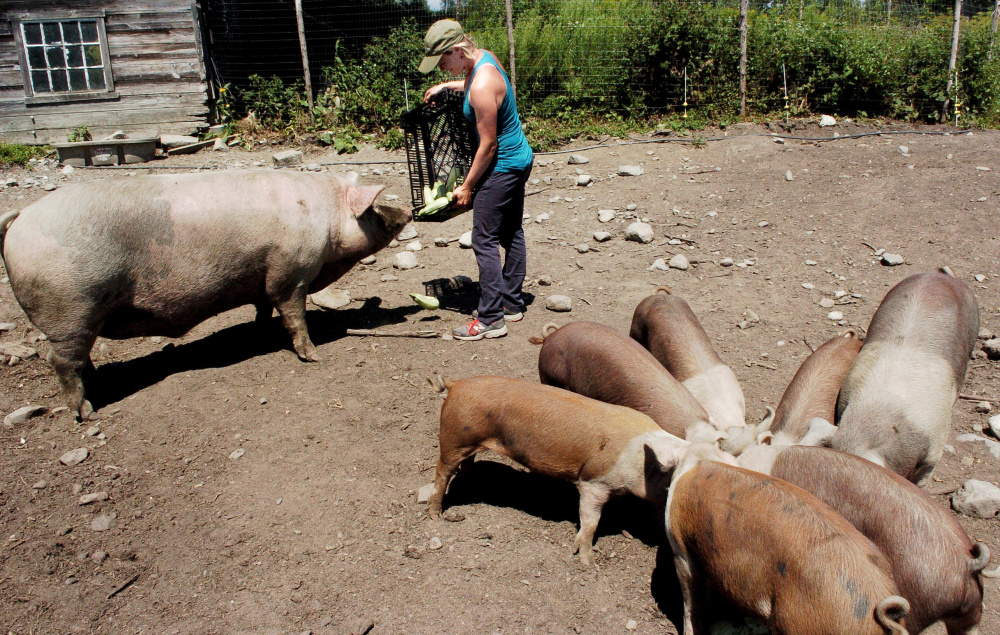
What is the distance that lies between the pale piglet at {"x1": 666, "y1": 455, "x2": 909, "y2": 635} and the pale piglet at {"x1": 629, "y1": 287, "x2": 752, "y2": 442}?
1.00 meters

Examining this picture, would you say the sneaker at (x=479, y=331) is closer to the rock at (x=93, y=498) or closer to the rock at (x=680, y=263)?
the rock at (x=680, y=263)

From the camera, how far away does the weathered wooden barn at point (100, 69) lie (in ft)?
34.8

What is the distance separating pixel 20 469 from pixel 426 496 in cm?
221

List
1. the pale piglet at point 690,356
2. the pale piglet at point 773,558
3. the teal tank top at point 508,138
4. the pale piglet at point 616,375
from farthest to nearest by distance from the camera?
the teal tank top at point 508,138 → the pale piglet at point 690,356 → the pale piglet at point 616,375 → the pale piglet at point 773,558

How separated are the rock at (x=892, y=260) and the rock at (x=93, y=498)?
582 cm

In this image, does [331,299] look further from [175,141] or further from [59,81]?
[59,81]

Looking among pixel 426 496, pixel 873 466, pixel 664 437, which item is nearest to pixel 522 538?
pixel 426 496

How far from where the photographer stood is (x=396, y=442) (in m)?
4.12

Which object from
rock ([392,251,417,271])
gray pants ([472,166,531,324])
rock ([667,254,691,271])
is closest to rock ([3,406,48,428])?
gray pants ([472,166,531,324])

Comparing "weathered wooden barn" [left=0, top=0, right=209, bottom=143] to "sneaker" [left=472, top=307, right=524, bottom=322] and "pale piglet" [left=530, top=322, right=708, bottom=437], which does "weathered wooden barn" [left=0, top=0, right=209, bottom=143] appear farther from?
"pale piglet" [left=530, top=322, right=708, bottom=437]

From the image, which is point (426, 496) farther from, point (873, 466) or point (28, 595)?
point (873, 466)

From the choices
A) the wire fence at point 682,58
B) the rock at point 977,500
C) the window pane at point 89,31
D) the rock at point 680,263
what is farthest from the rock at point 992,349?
the window pane at point 89,31

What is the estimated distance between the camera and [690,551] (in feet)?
9.13

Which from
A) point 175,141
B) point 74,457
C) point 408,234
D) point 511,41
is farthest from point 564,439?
point 175,141
